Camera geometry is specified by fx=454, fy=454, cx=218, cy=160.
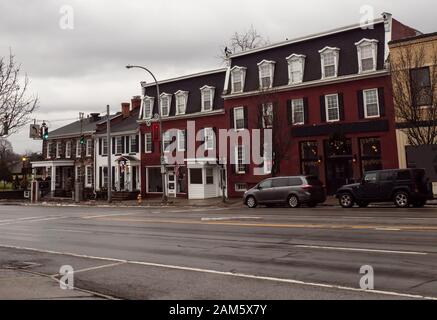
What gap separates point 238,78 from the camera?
36.7 metres

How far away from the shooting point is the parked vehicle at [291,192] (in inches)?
979

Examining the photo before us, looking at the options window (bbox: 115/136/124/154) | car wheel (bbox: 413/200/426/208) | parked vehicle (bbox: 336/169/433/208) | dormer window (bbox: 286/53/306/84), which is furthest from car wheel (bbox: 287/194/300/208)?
window (bbox: 115/136/124/154)

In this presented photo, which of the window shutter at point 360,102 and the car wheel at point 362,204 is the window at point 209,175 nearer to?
the window shutter at point 360,102

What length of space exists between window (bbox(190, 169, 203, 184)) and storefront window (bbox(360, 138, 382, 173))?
1369 centimetres

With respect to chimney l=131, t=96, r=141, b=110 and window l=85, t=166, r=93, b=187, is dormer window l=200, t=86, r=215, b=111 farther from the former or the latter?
window l=85, t=166, r=93, b=187

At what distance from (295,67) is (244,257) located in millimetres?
25782

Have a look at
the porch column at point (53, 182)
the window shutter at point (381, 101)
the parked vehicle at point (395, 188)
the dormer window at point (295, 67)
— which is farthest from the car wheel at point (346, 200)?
the porch column at point (53, 182)

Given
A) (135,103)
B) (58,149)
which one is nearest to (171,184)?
(135,103)

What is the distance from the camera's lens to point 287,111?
1312 inches

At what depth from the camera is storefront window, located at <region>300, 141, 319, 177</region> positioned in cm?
3234

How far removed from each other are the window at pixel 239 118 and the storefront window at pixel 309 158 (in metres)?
5.50

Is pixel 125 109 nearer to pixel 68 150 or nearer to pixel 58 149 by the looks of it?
pixel 68 150

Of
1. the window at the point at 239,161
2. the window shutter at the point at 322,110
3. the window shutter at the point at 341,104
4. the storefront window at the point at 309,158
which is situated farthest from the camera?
the window at the point at 239,161
